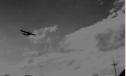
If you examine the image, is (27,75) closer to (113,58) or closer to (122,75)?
(113,58)

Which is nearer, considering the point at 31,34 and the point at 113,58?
the point at 31,34

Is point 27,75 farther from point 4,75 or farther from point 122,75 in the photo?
point 122,75

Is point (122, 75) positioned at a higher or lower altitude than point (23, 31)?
lower

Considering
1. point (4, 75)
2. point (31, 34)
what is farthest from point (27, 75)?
point (31, 34)

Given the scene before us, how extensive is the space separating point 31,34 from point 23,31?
1.33 meters

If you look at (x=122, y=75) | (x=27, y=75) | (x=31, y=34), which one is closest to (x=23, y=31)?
(x=31, y=34)

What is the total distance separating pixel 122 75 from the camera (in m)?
9.70

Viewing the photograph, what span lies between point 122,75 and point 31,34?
15673 mm

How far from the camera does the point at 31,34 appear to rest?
2188cm

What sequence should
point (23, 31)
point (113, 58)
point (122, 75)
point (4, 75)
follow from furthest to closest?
point (4, 75)
point (113, 58)
point (23, 31)
point (122, 75)

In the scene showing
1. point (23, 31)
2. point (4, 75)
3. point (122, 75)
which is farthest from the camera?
point (4, 75)

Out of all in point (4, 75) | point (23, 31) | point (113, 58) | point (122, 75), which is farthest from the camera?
point (4, 75)

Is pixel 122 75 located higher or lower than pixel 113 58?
lower

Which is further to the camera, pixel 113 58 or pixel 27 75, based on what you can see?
pixel 27 75
